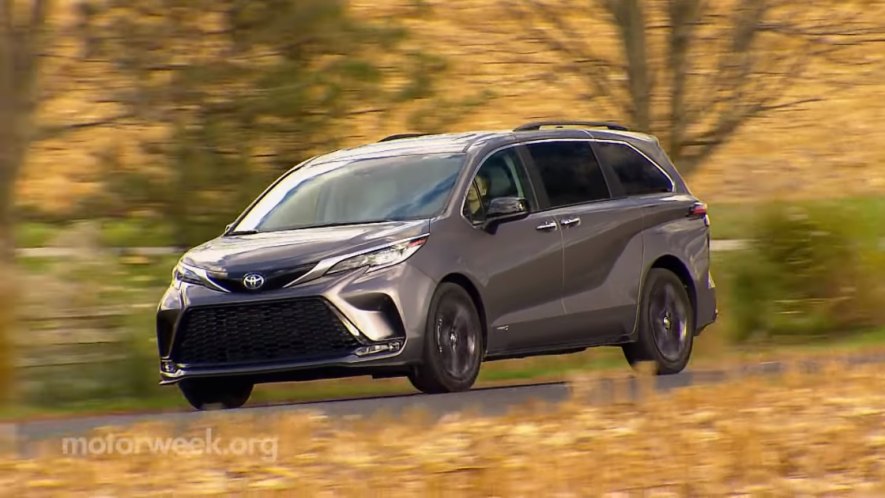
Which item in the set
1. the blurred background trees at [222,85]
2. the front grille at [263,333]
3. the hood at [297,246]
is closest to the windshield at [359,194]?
the hood at [297,246]

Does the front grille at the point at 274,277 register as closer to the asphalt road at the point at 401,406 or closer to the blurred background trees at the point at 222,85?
the asphalt road at the point at 401,406

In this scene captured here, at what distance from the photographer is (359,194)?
1271 centimetres

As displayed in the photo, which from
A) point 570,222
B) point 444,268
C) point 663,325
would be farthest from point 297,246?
point 663,325

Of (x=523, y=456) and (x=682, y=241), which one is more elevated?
(x=523, y=456)

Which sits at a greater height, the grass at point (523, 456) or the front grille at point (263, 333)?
the grass at point (523, 456)

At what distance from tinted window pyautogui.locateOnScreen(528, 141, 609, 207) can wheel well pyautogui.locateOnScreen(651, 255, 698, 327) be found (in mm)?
771

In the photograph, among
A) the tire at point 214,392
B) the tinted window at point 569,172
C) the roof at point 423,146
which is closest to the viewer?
the tire at point 214,392

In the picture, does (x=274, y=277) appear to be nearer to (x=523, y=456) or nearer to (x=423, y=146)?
(x=423, y=146)

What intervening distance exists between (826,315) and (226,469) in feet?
36.6

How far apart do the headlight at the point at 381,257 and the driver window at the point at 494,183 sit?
758 millimetres

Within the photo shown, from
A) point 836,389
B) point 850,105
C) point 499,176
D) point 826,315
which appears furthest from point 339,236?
point 850,105

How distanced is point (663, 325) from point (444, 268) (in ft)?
9.16

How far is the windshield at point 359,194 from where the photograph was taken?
12445 millimetres

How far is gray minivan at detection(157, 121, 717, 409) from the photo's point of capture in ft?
38.1
